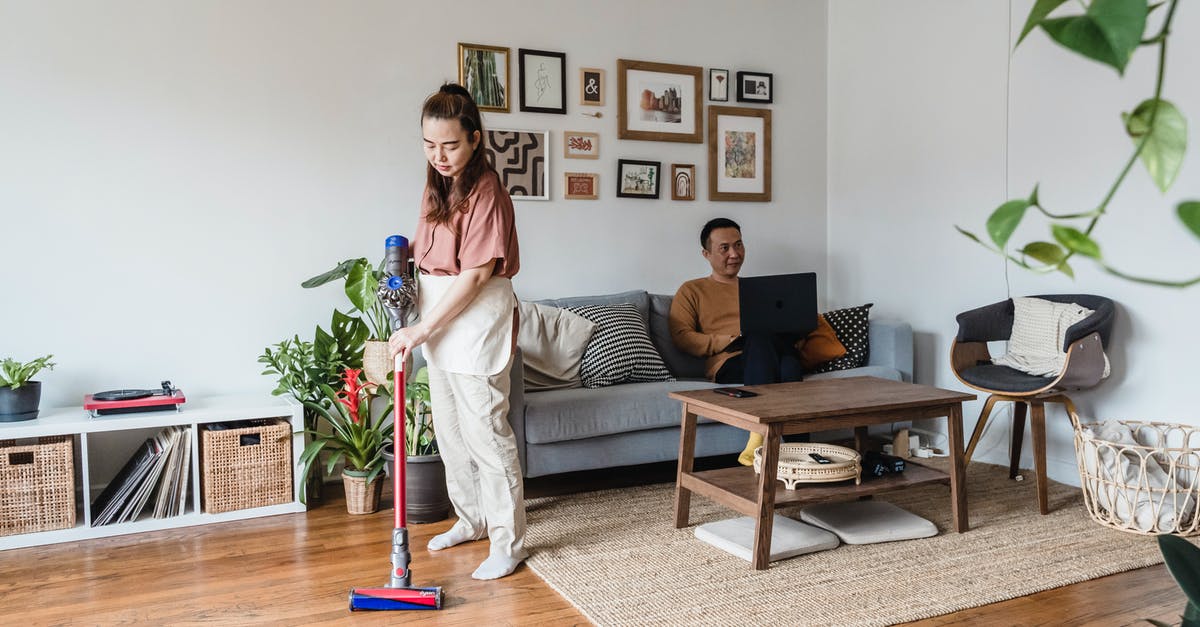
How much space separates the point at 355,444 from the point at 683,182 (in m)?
2.10

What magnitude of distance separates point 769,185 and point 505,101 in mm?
1500

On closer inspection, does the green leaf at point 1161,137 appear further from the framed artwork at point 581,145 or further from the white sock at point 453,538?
the framed artwork at point 581,145

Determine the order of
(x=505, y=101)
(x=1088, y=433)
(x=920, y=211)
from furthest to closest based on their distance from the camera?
1. (x=920, y=211)
2. (x=505, y=101)
3. (x=1088, y=433)

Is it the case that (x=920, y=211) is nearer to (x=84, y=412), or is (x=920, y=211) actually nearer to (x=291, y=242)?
(x=291, y=242)

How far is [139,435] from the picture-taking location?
11.5 ft

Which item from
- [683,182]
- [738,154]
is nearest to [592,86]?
[683,182]

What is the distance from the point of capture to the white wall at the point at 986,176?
10.9 ft

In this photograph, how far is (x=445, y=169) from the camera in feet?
8.48

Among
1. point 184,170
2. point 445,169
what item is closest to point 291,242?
point 184,170

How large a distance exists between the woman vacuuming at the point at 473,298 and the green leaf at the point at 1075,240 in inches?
88.5

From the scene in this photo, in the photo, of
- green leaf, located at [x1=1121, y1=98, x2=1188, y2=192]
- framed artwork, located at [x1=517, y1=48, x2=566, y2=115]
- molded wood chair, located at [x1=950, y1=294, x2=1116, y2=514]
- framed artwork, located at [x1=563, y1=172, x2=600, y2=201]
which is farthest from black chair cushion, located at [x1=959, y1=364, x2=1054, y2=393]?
green leaf, located at [x1=1121, y1=98, x2=1188, y2=192]

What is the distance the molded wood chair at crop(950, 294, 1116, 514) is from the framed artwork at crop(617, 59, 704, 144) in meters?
1.62

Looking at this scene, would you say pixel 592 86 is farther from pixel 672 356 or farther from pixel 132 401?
pixel 132 401

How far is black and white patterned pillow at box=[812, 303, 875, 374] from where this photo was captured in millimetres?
4082
